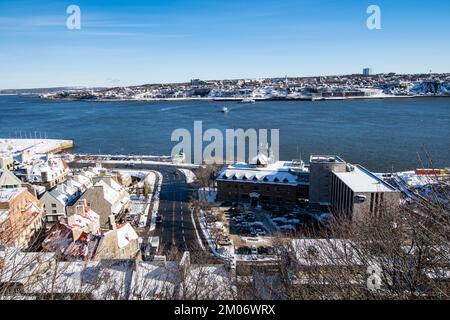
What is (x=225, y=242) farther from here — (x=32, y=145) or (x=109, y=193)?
(x=32, y=145)

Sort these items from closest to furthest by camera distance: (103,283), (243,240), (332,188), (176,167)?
(103,283) < (243,240) < (332,188) < (176,167)

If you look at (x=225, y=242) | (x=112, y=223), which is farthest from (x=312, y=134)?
(x=112, y=223)

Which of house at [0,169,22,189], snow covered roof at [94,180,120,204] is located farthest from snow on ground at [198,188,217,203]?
house at [0,169,22,189]

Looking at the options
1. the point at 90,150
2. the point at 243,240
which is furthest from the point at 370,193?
the point at 90,150

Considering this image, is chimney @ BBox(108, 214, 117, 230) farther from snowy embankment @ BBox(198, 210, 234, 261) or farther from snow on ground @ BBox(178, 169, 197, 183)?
snow on ground @ BBox(178, 169, 197, 183)

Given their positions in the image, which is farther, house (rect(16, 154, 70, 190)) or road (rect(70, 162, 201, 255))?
house (rect(16, 154, 70, 190))
